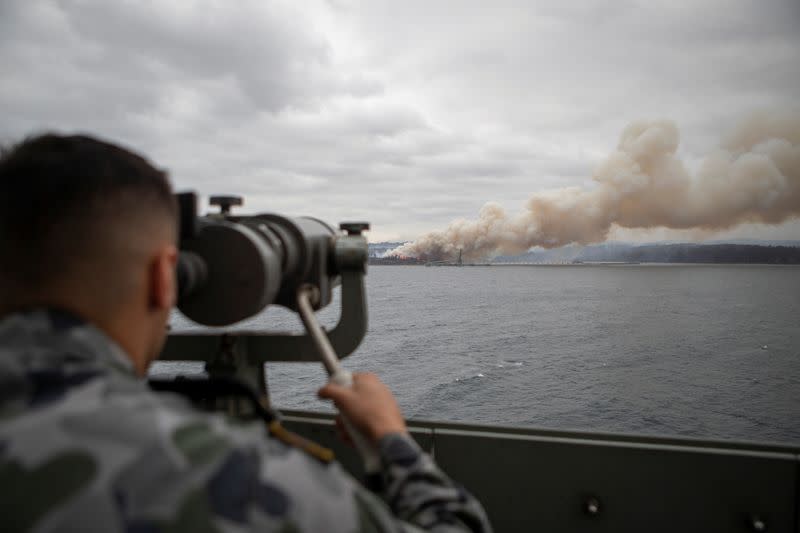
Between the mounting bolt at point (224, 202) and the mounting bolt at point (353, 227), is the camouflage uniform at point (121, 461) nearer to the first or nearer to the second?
the mounting bolt at point (224, 202)

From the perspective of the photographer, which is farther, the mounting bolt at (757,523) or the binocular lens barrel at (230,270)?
the mounting bolt at (757,523)

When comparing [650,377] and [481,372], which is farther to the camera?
[650,377]

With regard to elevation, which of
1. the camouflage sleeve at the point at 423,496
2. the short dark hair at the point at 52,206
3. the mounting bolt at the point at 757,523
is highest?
the short dark hair at the point at 52,206

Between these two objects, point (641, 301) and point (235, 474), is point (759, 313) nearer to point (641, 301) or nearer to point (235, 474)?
point (641, 301)

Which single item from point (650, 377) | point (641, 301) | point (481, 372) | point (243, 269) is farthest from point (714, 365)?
point (641, 301)

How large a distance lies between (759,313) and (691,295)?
2252cm

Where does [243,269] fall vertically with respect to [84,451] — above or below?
above

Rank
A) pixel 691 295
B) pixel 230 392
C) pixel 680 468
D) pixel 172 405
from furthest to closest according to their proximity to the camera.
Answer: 1. pixel 691 295
2. pixel 680 468
3. pixel 230 392
4. pixel 172 405

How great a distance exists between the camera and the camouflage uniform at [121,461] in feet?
2.67

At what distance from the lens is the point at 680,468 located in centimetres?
272

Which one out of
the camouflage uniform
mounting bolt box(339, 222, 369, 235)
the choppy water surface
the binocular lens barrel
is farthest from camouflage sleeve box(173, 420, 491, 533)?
the choppy water surface

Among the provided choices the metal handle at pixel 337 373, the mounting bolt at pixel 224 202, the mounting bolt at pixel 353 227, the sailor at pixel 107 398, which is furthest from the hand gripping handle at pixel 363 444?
the mounting bolt at pixel 353 227

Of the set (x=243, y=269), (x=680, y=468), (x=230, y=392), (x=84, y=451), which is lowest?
(x=680, y=468)

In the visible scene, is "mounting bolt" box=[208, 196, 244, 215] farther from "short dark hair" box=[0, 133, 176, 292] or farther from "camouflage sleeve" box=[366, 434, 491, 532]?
"camouflage sleeve" box=[366, 434, 491, 532]
